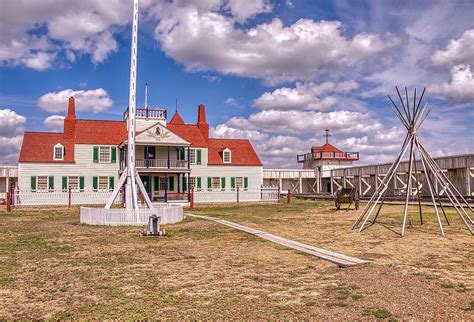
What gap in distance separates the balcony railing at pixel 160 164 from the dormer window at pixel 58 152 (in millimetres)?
5250

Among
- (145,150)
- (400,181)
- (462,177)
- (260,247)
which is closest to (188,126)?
(145,150)

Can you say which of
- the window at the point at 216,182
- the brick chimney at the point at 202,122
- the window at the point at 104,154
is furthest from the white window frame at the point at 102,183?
the brick chimney at the point at 202,122

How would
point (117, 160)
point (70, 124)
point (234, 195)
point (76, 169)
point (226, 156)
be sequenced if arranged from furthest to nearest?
1. point (226, 156)
2. point (234, 195)
3. point (70, 124)
4. point (117, 160)
5. point (76, 169)

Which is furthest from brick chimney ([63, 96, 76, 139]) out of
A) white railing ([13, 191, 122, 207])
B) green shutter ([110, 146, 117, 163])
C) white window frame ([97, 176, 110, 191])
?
white railing ([13, 191, 122, 207])

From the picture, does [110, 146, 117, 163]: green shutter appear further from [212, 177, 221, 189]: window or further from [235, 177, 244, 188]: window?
[235, 177, 244, 188]: window

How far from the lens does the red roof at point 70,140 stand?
36.2m

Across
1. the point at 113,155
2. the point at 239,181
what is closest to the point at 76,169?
the point at 113,155

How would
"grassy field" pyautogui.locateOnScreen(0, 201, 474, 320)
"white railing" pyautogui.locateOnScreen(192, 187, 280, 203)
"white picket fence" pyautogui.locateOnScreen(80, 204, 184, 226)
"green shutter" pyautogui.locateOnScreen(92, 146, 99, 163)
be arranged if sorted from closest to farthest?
1. "grassy field" pyautogui.locateOnScreen(0, 201, 474, 320)
2. "white picket fence" pyautogui.locateOnScreen(80, 204, 184, 226)
3. "green shutter" pyautogui.locateOnScreen(92, 146, 99, 163)
4. "white railing" pyautogui.locateOnScreen(192, 187, 280, 203)

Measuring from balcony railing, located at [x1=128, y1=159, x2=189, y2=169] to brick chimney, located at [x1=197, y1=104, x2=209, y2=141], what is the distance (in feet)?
17.8

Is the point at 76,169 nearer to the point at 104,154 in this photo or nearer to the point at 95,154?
the point at 95,154

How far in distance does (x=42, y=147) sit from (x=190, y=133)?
13.2 meters

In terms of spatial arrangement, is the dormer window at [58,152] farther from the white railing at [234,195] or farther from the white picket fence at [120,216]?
the white picket fence at [120,216]

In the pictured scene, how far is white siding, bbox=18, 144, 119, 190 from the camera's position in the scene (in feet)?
116

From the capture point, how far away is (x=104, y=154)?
37844 millimetres
